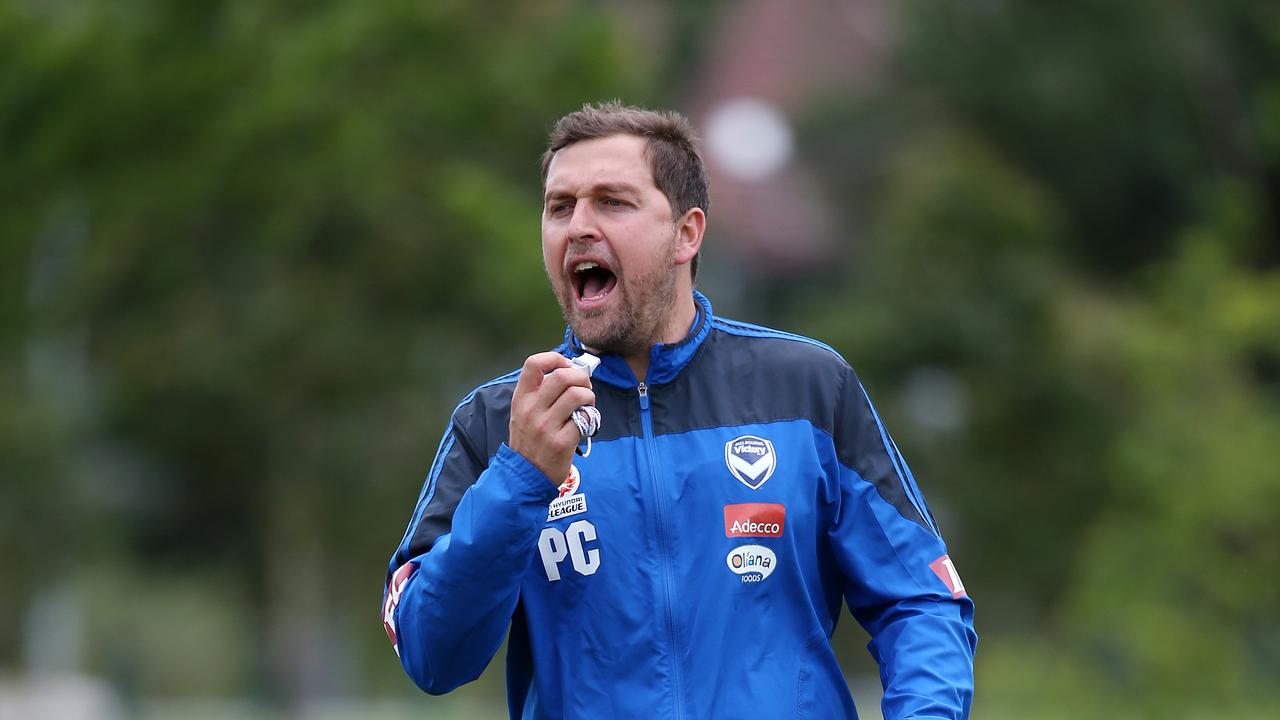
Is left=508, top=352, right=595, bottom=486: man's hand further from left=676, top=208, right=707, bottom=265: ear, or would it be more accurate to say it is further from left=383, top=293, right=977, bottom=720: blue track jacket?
left=676, top=208, right=707, bottom=265: ear

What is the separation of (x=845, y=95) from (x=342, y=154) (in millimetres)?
15076

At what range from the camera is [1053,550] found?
22.3m

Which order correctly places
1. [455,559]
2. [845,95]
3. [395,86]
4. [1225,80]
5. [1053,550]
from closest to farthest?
1. [455,559]
2. [395,86]
3. [1053,550]
4. [1225,80]
5. [845,95]

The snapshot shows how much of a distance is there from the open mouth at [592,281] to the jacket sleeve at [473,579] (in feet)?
1.61

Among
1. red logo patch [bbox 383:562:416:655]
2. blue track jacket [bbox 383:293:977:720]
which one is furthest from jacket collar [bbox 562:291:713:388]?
red logo patch [bbox 383:562:416:655]

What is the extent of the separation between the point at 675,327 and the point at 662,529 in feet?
1.77

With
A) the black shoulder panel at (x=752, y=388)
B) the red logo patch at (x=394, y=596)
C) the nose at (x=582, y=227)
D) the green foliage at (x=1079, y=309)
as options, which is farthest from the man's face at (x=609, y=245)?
the green foliage at (x=1079, y=309)

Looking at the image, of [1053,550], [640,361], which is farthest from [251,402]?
[640,361]

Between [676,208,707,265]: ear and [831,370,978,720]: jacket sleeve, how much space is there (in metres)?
0.50

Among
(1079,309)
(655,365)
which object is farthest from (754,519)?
(1079,309)

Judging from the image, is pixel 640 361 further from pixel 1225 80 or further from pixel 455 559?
pixel 1225 80

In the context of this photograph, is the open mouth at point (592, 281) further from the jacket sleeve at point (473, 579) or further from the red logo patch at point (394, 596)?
the red logo patch at point (394, 596)

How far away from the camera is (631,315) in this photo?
13.4ft

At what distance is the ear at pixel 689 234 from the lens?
4258 mm
